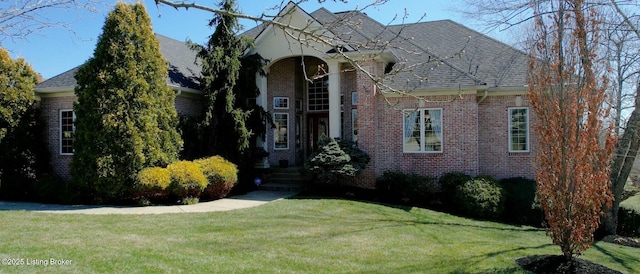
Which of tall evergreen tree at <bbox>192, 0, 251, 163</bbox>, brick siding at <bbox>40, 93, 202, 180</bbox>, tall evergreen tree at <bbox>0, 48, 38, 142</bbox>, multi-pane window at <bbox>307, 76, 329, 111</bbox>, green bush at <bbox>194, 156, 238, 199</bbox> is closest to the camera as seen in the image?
green bush at <bbox>194, 156, 238, 199</bbox>

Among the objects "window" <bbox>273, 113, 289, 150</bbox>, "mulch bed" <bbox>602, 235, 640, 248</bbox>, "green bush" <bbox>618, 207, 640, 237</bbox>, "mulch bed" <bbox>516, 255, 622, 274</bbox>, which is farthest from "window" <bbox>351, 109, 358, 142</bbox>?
"mulch bed" <bbox>516, 255, 622, 274</bbox>

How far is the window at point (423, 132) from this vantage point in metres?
15.4

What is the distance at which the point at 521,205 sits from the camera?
43.8 ft

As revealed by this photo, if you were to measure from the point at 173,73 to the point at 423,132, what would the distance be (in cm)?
917

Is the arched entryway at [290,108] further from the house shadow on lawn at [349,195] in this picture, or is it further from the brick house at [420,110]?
the house shadow on lawn at [349,195]

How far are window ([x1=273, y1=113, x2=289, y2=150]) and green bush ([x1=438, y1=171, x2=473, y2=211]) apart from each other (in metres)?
6.67

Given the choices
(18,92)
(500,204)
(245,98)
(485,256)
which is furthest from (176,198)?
(500,204)

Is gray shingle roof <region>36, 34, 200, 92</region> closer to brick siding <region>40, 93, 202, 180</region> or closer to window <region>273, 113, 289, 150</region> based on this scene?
brick siding <region>40, 93, 202, 180</region>

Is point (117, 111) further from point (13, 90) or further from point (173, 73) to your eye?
point (13, 90)

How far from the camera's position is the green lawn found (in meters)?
6.50

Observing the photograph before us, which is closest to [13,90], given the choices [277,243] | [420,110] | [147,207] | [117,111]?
[117,111]

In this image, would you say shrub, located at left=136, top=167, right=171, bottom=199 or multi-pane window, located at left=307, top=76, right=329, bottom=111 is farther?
multi-pane window, located at left=307, top=76, right=329, bottom=111

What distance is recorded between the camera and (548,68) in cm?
733

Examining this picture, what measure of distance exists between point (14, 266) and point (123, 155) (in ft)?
22.6
